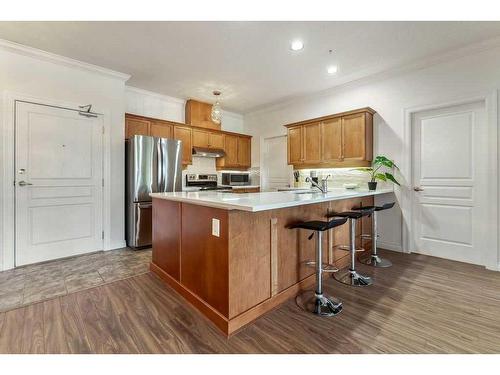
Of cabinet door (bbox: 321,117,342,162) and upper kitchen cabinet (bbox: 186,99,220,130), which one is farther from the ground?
upper kitchen cabinet (bbox: 186,99,220,130)

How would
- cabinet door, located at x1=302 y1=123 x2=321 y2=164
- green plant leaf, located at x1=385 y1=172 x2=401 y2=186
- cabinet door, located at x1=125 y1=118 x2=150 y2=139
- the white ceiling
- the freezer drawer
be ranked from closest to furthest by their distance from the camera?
the white ceiling, green plant leaf, located at x1=385 y1=172 x2=401 y2=186, the freezer drawer, cabinet door, located at x1=125 y1=118 x2=150 y2=139, cabinet door, located at x1=302 y1=123 x2=321 y2=164

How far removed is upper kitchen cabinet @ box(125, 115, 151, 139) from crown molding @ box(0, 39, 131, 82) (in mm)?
669

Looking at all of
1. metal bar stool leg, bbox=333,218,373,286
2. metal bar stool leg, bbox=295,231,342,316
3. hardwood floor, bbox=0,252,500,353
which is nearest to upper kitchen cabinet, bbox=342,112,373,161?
metal bar stool leg, bbox=333,218,373,286

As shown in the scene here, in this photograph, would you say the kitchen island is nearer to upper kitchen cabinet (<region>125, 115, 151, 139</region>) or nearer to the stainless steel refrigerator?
the stainless steel refrigerator

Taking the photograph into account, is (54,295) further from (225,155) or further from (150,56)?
(225,155)

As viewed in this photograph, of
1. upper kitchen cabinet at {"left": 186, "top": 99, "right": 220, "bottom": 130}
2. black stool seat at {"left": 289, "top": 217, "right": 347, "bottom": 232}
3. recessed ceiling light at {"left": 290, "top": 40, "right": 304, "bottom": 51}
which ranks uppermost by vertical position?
recessed ceiling light at {"left": 290, "top": 40, "right": 304, "bottom": 51}

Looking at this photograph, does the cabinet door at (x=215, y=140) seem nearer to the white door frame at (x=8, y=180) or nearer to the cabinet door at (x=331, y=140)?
the cabinet door at (x=331, y=140)

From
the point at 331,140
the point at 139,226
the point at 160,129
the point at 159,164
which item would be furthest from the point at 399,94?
the point at 139,226

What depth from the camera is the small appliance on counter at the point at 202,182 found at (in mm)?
5168

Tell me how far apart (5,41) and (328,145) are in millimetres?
4705

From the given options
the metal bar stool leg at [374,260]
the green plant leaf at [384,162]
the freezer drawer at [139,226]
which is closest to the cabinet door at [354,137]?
the green plant leaf at [384,162]

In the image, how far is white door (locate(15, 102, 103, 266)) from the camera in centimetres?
307

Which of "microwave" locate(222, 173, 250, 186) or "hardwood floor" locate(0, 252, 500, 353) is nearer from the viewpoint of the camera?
"hardwood floor" locate(0, 252, 500, 353)
